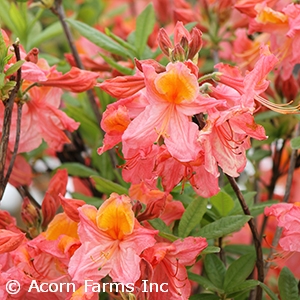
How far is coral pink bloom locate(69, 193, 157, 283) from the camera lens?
32.7 inches

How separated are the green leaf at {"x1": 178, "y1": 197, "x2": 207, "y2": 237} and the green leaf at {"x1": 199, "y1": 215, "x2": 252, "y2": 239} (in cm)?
2

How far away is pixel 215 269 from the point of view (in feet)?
3.24

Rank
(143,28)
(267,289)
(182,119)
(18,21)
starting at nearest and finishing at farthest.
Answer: (182,119) < (267,289) < (143,28) < (18,21)

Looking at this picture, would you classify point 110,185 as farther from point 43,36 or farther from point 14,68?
point 43,36

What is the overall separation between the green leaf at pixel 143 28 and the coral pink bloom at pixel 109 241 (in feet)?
1.28

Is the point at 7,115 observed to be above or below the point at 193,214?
above

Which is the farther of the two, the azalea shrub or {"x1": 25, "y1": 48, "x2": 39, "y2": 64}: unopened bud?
{"x1": 25, "y1": 48, "x2": 39, "y2": 64}: unopened bud

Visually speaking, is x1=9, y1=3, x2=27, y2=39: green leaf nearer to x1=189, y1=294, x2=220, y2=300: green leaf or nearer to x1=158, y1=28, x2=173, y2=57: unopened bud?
x1=158, y1=28, x2=173, y2=57: unopened bud

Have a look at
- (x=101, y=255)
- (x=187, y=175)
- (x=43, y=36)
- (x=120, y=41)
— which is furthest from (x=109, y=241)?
(x=43, y=36)

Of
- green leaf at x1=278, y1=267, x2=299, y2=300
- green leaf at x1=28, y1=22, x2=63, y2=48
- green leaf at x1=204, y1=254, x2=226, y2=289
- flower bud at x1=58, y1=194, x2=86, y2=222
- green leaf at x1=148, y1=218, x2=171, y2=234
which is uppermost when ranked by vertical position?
green leaf at x1=28, y1=22, x2=63, y2=48

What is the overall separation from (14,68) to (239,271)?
16.3 inches

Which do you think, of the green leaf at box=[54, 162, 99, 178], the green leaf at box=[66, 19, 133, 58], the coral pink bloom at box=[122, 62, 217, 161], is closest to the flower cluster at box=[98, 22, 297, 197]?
the coral pink bloom at box=[122, 62, 217, 161]

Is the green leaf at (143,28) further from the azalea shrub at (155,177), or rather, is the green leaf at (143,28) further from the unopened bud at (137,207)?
the unopened bud at (137,207)

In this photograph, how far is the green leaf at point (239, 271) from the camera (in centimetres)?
96
